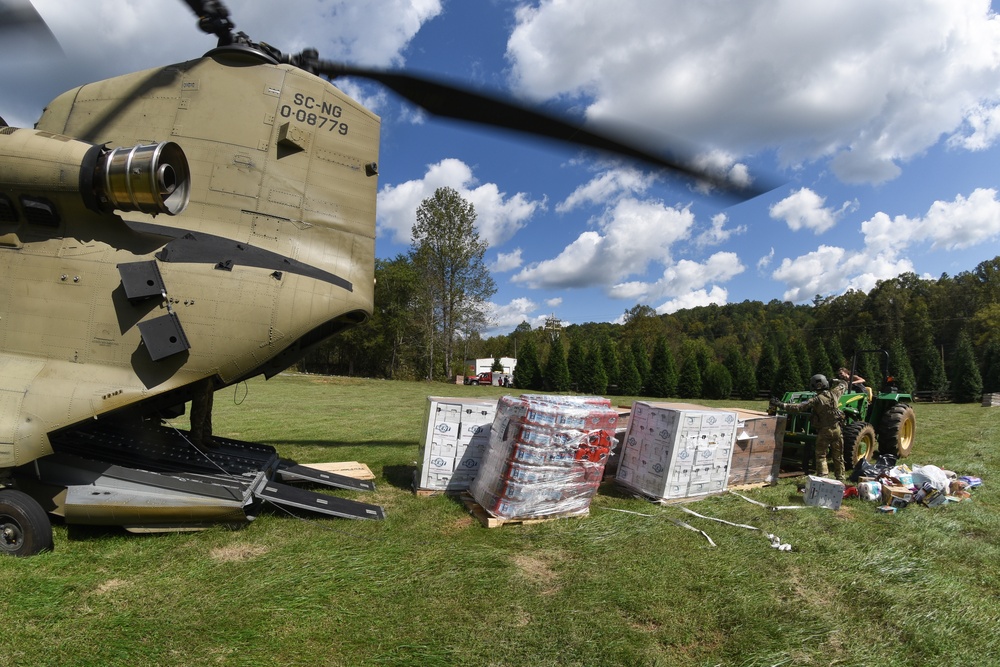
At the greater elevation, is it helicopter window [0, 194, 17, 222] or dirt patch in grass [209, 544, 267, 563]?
helicopter window [0, 194, 17, 222]

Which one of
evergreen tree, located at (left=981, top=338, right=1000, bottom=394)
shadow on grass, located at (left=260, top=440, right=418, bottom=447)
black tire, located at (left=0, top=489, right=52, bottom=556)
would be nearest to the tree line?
evergreen tree, located at (left=981, top=338, right=1000, bottom=394)

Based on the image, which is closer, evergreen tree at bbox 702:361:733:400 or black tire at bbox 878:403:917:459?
black tire at bbox 878:403:917:459

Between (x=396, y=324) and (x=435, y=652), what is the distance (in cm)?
4284

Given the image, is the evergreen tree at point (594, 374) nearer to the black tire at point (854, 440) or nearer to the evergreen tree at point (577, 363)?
the evergreen tree at point (577, 363)

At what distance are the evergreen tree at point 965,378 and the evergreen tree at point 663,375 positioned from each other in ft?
60.3

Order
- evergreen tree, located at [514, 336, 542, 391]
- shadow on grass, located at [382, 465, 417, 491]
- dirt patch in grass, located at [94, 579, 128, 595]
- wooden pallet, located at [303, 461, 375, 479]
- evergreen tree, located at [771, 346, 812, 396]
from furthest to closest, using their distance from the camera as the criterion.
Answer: evergreen tree, located at [514, 336, 542, 391]
evergreen tree, located at [771, 346, 812, 396]
wooden pallet, located at [303, 461, 375, 479]
shadow on grass, located at [382, 465, 417, 491]
dirt patch in grass, located at [94, 579, 128, 595]

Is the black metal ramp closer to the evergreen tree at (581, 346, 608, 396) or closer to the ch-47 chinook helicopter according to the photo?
the ch-47 chinook helicopter

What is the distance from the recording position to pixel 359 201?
224 inches

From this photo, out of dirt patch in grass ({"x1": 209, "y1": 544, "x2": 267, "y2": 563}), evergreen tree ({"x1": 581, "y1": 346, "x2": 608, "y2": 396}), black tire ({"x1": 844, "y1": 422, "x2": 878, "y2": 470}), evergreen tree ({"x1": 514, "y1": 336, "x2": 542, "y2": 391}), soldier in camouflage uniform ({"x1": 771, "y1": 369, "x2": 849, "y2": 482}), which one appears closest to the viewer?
dirt patch in grass ({"x1": 209, "y1": 544, "x2": 267, "y2": 563})

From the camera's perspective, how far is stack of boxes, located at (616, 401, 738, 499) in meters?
6.15

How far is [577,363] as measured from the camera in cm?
3822

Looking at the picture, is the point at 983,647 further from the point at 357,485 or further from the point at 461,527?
the point at 357,485

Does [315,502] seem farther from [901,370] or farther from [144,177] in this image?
[901,370]

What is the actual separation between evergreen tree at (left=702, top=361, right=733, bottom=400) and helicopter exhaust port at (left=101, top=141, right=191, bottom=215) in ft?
120
